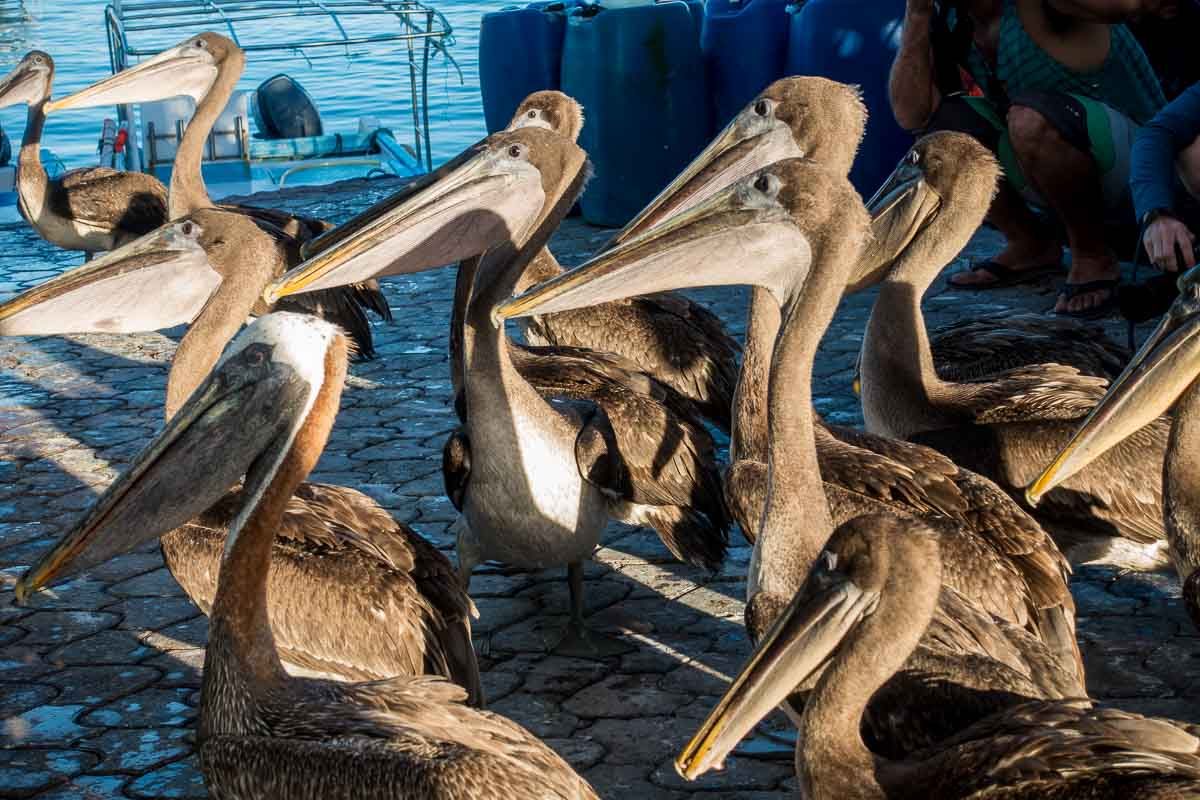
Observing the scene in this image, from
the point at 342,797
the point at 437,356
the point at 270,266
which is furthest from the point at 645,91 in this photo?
the point at 342,797

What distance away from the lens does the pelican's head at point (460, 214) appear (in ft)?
12.8

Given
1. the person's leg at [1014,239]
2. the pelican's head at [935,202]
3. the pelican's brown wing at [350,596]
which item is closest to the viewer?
the pelican's brown wing at [350,596]

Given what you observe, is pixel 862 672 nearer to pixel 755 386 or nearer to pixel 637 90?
pixel 755 386

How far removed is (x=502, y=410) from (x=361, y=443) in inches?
70.8

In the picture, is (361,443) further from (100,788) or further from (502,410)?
(100,788)

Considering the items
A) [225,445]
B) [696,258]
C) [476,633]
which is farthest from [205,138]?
[225,445]

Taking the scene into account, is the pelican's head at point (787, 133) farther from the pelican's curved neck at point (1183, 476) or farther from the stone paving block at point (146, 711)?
the stone paving block at point (146, 711)

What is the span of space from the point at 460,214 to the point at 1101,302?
10.8ft

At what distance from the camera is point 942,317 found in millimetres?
6570

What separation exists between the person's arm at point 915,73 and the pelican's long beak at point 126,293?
3.48 m

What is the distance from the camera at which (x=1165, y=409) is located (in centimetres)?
315

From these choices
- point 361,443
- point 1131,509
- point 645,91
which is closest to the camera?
point 1131,509

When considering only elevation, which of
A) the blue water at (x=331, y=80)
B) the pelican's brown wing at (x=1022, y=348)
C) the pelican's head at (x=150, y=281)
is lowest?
the blue water at (x=331, y=80)

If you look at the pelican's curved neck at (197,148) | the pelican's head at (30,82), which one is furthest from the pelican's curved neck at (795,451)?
the pelican's head at (30,82)
